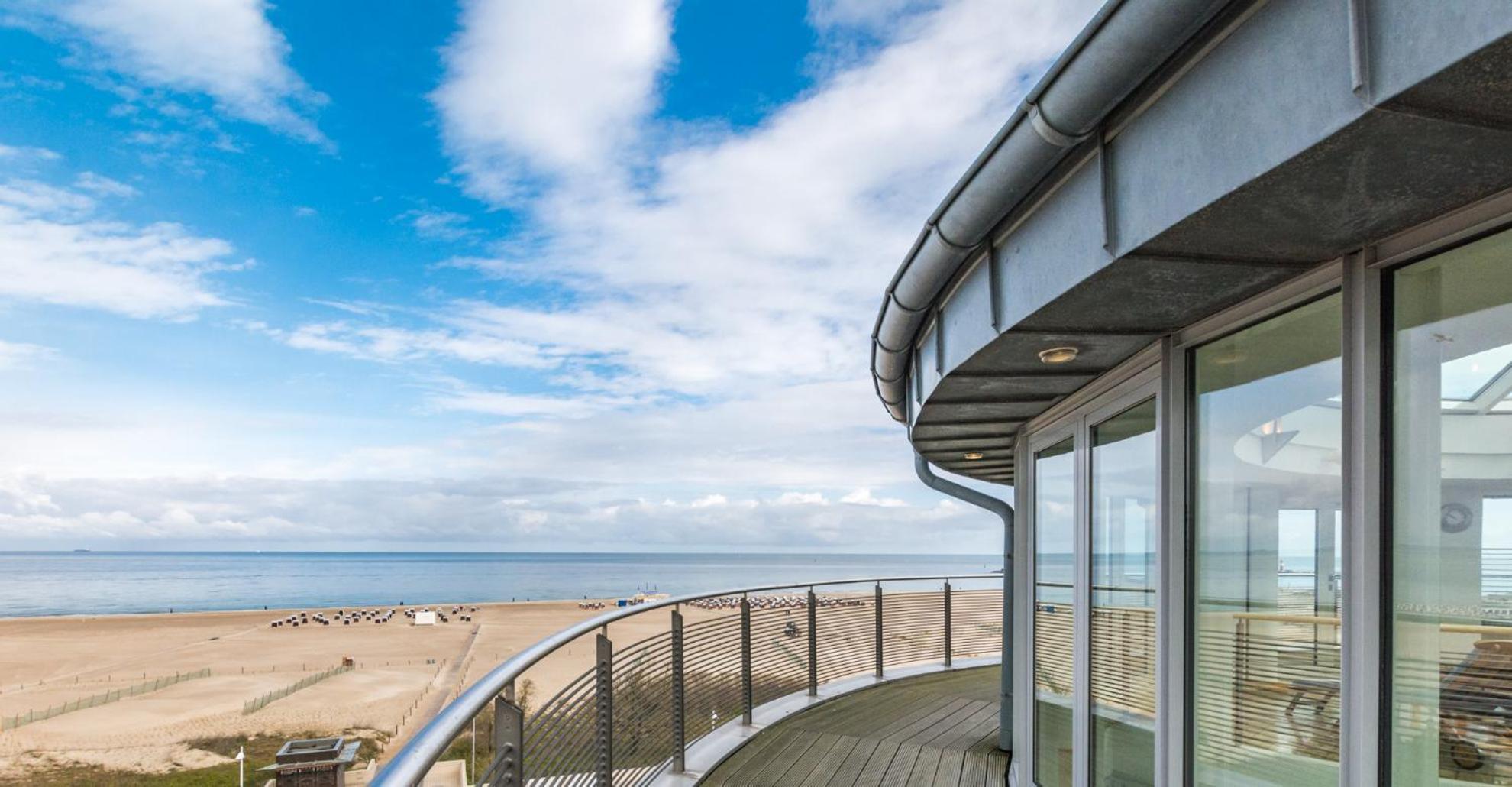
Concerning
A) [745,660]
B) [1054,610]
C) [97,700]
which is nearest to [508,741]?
[1054,610]

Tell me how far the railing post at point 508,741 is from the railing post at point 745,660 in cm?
387

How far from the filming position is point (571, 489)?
150m

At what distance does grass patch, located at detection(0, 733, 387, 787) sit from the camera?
21188mm

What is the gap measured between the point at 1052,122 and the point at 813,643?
6604 mm

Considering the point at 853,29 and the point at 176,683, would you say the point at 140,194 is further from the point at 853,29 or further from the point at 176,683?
the point at 853,29

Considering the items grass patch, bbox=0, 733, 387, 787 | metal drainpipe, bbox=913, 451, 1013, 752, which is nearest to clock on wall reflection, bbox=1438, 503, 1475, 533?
metal drainpipe, bbox=913, 451, 1013, 752

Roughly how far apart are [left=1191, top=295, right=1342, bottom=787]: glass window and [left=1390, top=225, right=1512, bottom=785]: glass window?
270 millimetres

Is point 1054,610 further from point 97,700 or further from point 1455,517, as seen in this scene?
point 97,700

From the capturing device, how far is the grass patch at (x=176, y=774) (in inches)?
834

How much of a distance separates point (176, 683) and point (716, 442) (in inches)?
3365

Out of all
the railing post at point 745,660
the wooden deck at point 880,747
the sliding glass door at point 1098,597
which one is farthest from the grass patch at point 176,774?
the sliding glass door at point 1098,597

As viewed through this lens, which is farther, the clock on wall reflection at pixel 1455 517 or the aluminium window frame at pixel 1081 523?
the aluminium window frame at pixel 1081 523

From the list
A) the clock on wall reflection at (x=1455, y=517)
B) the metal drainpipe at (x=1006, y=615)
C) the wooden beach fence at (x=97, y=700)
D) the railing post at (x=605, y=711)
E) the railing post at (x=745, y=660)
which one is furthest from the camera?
the wooden beach fence at (x=97, y=700)

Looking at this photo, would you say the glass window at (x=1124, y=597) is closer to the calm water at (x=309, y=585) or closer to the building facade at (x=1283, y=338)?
the building facade at (x=1283, y=338)
